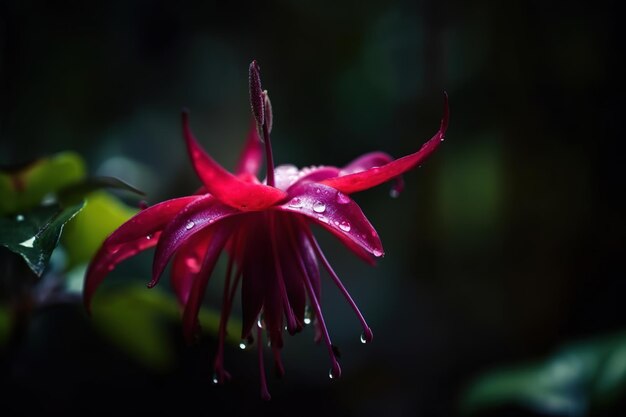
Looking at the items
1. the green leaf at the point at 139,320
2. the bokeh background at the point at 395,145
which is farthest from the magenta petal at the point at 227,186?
the bokeh background at the point at 395,145

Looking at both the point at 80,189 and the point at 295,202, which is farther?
the point at 80,189

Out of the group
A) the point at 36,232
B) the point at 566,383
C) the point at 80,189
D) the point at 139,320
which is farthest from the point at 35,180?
the point at 566,383

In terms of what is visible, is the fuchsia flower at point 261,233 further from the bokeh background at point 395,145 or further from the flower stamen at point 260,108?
the bokeh background at point 395,145

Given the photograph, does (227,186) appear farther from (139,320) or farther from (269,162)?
(139,320)

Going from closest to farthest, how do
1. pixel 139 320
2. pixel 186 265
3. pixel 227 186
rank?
pixel 227 186 → pixel 186 265 → pixel 139 320

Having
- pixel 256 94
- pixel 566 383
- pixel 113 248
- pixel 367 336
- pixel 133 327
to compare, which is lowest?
pixel 566 383

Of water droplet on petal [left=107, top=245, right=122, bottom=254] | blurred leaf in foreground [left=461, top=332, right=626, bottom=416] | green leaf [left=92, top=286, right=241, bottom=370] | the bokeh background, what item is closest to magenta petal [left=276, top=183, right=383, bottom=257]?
water droplet on petal [left=107, top=245, right=122, bottom=254]

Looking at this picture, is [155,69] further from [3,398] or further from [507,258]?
[507,258]
